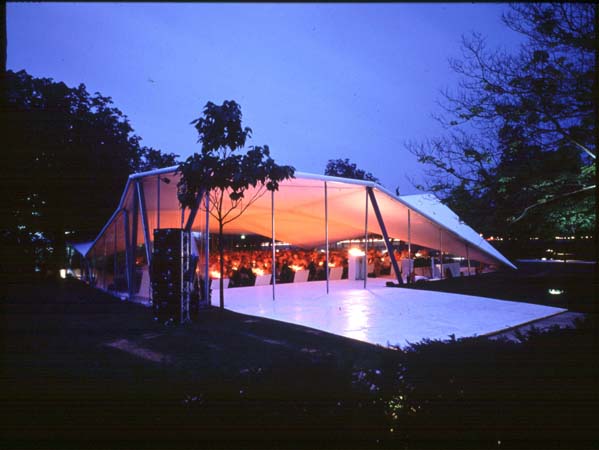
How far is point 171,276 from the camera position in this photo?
8.24 meters

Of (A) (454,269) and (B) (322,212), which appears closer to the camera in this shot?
(B) (322,212)

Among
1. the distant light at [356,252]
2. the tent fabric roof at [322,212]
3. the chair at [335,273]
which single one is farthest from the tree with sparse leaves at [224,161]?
the distant light at [356,252]

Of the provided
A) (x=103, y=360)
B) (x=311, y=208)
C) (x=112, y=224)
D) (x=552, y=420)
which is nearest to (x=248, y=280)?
(x=311, y=208)

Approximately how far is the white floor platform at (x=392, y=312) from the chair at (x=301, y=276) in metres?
4.96

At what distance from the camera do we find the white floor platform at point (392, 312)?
738 cm

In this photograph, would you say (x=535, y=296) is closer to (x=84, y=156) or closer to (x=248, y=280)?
Result: (x=248, y=280)

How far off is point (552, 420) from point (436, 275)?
17.7 meters

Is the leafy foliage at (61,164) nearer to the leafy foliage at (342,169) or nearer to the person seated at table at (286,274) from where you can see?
the person seated at table at (286,274)

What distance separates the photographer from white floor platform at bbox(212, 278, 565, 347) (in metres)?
7.38

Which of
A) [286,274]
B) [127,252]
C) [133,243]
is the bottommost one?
[286,274]

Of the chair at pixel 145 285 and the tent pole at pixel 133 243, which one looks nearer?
the chair at pixel 145 285

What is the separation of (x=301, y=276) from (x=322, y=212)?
3.39 m

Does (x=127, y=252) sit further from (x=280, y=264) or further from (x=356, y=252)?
(x=356, y=252)

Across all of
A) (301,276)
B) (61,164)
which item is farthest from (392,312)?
(61,164)
